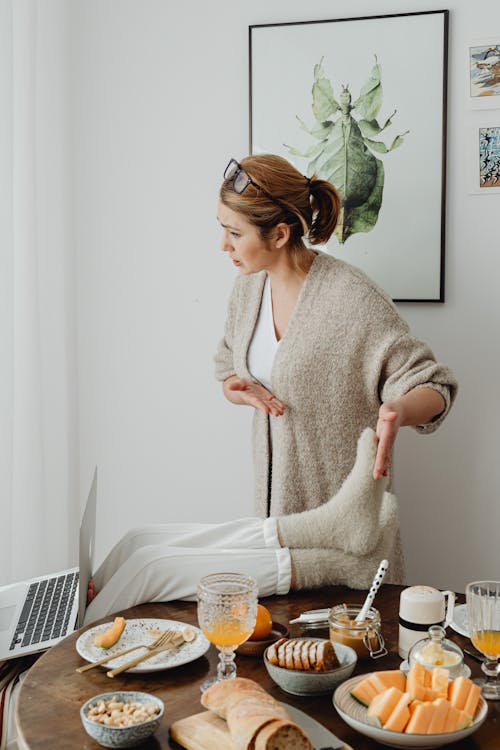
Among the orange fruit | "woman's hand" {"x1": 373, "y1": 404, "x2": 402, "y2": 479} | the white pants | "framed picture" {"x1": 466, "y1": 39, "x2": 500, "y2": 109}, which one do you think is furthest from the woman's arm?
"framed picture" {"x1": 466, "y1": 39, "x2": 500, "y2": 109}

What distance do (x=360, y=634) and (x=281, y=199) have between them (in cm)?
106

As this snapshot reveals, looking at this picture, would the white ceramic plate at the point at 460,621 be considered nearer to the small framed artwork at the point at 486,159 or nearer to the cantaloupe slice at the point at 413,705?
the cantaloupe slice at the point at 413,705

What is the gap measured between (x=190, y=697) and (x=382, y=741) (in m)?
0.29

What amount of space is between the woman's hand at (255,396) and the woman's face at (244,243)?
277 millimetres

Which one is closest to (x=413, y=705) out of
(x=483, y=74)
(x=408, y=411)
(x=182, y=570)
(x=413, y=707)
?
(x=413, y=707)

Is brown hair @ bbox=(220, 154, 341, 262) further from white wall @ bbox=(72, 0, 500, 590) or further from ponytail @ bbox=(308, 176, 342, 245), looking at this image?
white wall @ bbox=(72, 0, 500, 590)

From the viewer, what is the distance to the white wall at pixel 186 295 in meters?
2.41

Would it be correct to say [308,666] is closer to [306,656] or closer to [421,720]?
[306,656]

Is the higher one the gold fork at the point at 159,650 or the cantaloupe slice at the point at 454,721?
the cantaloupe slice at the point at 454,721

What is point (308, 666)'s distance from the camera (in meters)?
1.21

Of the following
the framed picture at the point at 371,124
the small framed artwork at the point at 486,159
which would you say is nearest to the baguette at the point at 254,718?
the framed picture at the point at 371,124

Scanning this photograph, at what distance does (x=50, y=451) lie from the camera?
2586 mm

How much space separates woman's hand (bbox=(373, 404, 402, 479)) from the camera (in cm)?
160

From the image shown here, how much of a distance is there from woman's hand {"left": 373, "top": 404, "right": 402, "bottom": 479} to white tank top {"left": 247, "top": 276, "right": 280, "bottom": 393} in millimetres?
487
